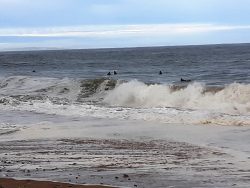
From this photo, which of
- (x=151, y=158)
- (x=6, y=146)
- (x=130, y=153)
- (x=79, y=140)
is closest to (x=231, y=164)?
(x=151, y=158)

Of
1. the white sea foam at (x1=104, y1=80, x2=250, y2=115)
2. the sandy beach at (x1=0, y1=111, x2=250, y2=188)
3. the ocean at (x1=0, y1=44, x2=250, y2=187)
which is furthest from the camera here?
the white sea foam at (x1=104, y1=80, x2=250, y2=115)

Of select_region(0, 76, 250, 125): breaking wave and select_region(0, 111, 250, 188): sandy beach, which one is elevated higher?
select_region(0, 111, 250, 188): sandy beach

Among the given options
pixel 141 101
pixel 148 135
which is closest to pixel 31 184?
pixel 148 135

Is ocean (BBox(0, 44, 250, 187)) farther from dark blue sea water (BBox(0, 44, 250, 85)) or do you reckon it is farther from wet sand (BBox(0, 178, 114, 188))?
dark blue sea water (BBox(0, 44, 250, 85))

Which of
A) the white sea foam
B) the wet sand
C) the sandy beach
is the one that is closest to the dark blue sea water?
the white sea foam

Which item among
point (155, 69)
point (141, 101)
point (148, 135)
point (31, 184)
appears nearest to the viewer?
point (31, 184)

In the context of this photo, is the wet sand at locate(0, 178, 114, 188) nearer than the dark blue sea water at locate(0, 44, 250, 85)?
Yes

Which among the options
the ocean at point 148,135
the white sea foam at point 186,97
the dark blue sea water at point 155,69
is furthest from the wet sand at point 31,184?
the dark blue sea water at point 155,69

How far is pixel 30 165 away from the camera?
9570 millimetres

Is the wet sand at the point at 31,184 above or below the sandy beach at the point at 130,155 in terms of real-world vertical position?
above

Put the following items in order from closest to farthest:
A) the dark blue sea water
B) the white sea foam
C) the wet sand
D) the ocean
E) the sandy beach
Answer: the wet sand
the sandy beach
the ocean
the white sea foam
the dark blue sea water

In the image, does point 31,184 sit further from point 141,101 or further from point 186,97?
point 141,101

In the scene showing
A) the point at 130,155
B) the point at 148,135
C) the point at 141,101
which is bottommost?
the point at 141,101

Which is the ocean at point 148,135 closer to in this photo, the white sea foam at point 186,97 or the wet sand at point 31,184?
the white sea foam at point 186,97
